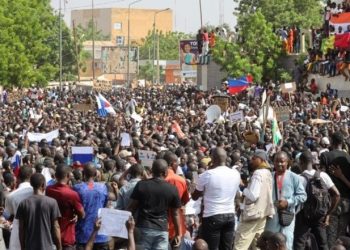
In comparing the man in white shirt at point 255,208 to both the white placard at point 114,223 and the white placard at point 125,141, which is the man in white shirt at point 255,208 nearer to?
the white placard at point 114,223

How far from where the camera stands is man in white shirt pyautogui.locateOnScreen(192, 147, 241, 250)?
11.3 metres

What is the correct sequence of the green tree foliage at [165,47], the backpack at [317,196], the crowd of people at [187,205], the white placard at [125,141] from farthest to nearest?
the green tree foliage at [165,47]
the white placard at [125,141]
the backpack at [317,196]
the crowd of people at [187,205]

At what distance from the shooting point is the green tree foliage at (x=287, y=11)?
225 ft

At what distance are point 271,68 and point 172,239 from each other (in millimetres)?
48342

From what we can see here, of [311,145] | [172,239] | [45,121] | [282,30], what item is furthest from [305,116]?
[282,30]

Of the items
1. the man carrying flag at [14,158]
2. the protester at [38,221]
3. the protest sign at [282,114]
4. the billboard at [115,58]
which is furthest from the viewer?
the billboard at [115,58]

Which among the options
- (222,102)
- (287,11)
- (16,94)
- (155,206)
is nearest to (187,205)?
(155,206)

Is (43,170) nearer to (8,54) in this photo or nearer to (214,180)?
(214,180)

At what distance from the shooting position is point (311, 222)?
476 inches

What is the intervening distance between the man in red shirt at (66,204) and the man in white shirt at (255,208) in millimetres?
1619

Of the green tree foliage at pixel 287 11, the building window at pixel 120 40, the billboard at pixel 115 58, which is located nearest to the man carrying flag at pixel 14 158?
the green tree foliage at pixel 287 11

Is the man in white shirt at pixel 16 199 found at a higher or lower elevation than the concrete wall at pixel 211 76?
higher

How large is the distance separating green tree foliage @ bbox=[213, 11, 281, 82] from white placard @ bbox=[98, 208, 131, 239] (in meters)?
48.4

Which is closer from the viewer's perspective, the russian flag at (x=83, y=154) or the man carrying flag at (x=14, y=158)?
the russian flag at (x=83, y=154)
